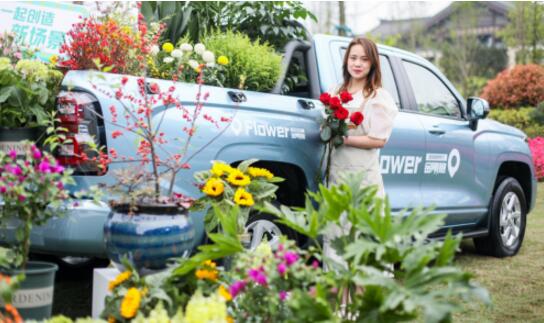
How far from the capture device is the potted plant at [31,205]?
3057 millimetres

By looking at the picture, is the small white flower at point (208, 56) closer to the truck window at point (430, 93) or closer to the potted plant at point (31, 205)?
the potted plant at point (31, 205)

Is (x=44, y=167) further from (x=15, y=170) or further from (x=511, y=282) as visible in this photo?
(x=511, y=282)

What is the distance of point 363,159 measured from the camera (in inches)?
185

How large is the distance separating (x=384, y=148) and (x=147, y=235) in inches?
101

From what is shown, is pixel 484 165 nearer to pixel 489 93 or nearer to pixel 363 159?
pixel 363 159

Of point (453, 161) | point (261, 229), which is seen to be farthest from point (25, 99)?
point (453, 161)

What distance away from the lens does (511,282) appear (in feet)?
18.8

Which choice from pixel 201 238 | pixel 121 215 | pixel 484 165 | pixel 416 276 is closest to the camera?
pixel 416 276

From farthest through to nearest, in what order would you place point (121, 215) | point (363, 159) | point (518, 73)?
1. point (518, 73)
2. point (363, 159)
3. point (121, 215)

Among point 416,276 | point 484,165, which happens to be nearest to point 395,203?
point 484,165

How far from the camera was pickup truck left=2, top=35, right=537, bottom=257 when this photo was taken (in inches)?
150

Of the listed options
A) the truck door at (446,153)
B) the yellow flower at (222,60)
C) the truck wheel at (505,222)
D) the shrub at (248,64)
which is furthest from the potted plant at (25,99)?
the truck wheel at (505,222)

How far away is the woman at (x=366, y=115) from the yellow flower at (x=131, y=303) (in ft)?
7.01

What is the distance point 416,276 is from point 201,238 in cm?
183
